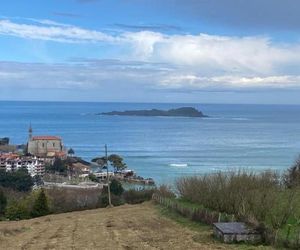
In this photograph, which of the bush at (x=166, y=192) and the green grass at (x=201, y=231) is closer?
the green grass at (x=201, y=231)

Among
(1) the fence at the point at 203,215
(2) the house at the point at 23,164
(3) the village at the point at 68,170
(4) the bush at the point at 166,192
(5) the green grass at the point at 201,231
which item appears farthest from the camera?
(2) the house at the point at 23,164

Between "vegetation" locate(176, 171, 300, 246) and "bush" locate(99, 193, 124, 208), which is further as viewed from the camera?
"bush" locate(99, 193, 124, 208)

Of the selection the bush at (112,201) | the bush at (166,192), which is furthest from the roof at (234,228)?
the bush at (112,201)

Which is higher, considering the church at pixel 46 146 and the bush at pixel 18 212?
the bush at pixel 18 212

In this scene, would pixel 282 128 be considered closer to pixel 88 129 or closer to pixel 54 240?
pixel 88 129

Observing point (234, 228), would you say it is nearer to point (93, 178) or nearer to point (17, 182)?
point (17, 182)

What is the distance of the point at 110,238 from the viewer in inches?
588

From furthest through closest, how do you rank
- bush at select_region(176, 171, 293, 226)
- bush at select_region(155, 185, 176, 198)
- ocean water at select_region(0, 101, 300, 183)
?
ocean water at select_region(0, 101, 300, 183) < bush at select_region(155, 185, 176, 198) < bush at select_region(176, 171, 293, 226)

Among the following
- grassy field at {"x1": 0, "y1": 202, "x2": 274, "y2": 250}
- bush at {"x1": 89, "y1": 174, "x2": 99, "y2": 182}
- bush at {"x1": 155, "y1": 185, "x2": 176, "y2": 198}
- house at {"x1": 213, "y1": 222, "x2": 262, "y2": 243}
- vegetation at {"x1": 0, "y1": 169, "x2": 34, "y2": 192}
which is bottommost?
bush at {"x1": 89, "y1": 174, "x2": 99, "y2": 182}

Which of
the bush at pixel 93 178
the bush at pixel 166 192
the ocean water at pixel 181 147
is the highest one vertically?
the bush at pixel 166 192

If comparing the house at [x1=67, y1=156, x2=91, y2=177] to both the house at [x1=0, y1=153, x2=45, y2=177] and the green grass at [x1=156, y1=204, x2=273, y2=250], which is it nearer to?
the house at [x1=0, y1=153, x2=45, y2=177]

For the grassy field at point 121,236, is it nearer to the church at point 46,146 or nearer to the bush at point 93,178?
the bush at point 93,178

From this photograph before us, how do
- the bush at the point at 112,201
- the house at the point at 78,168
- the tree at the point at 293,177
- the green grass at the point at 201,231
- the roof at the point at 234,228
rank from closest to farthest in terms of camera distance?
the green grass at the point at 201,231 → the roof at the point at 234,228 → the tree at the point at 293,177 → the bush at the point at 112,201 → the house at the point at 78,168

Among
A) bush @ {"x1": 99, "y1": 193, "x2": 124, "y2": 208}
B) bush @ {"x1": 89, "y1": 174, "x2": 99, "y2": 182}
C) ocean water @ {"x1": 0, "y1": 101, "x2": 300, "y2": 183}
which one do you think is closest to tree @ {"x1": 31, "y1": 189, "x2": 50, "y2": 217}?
bush @ {"x1": 99, "y1": 193, "x2": 124, "y2": 208}
